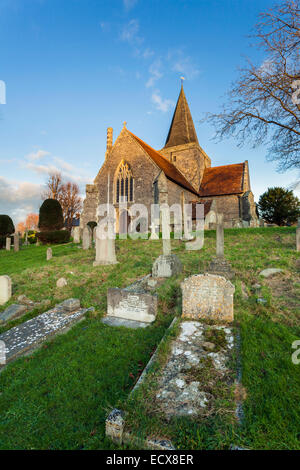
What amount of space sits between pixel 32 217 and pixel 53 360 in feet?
229

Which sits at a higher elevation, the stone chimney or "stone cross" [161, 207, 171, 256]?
the stone chimney

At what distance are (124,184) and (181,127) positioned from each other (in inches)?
503

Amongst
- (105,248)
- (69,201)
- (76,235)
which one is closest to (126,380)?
(105,248)

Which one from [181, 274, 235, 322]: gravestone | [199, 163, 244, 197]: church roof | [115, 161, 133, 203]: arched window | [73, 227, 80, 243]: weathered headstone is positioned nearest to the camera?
[181, 274, 235, 322]: gravestone

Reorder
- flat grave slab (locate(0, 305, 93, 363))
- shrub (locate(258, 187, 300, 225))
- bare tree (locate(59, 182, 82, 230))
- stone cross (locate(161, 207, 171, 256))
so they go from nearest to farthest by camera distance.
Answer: flat grave slab (locate(0, 305, 93, 363))
stone cross (locate(161, 207, 171, 256))
shrub (locate(258, 187, 300, 225))
bare tree (locate(59, 182, 82, 230))

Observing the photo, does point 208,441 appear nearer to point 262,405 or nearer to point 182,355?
point 262,405

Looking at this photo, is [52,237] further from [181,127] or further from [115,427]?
[181,127]

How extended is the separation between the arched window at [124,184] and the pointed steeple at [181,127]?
29.6 feet

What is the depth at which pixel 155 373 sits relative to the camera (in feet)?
8.78

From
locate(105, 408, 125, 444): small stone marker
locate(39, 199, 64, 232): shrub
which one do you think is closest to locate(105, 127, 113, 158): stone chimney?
locate(39, 199, 64, 232): shrub

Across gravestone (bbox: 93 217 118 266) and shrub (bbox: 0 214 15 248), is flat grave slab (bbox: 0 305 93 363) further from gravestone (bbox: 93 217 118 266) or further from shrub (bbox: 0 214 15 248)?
shrub (bbox: 0 214 15 248)

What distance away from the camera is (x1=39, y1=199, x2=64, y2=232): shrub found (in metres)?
19.5

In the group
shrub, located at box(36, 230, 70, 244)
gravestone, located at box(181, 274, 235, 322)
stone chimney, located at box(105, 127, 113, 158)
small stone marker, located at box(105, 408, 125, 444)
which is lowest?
small stone marker, located at box(105, 408, 125, 444)

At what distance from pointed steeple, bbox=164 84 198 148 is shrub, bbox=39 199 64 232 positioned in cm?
1566
